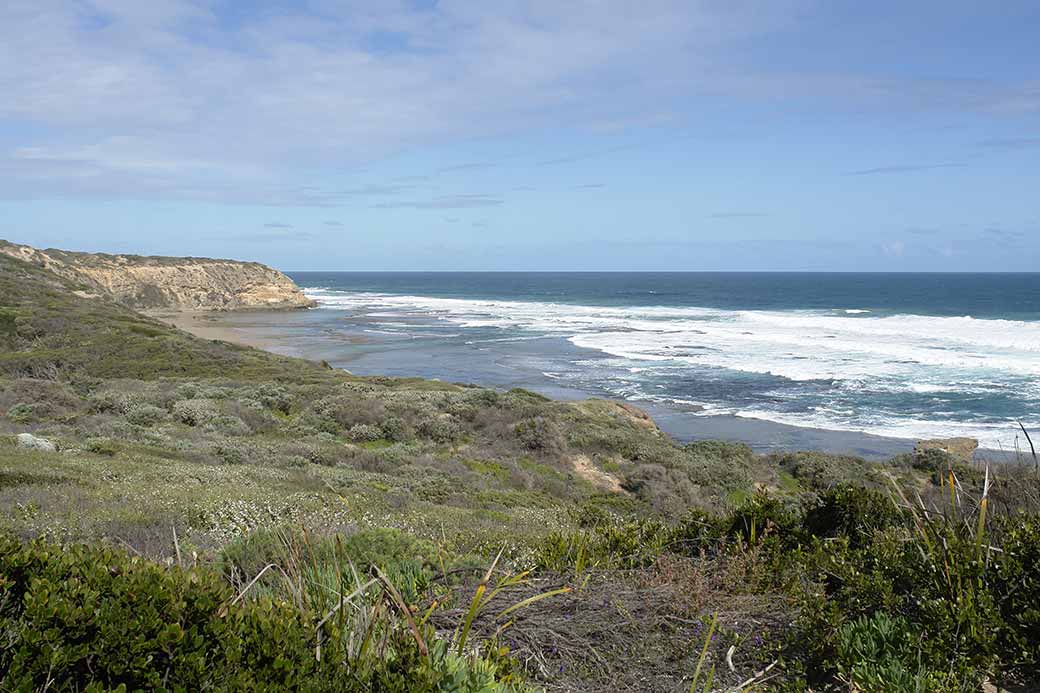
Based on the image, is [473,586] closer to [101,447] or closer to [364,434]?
[101,447]

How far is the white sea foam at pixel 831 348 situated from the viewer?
30.0 metres

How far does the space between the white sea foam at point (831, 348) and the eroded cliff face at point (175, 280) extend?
23.9 metres

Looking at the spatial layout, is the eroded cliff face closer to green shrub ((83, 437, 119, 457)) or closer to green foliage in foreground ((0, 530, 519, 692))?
green shrub ((83, 437, 119, 457))

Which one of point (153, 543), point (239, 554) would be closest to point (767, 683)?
point (239, 554)

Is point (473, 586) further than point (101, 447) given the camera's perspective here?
No

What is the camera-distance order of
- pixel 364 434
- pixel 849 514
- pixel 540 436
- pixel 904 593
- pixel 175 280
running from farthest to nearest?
pixel 175 280 < pixel 540 436 < pixel 364 434 < pixel 849 514 < pixel 904 593

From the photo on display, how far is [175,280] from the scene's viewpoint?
80.6m

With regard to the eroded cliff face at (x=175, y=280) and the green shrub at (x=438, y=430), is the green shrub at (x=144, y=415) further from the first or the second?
the eroded cliff face at (x=175, y=280)

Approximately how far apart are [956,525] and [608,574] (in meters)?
2.00

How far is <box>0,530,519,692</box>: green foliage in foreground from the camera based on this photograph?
2.43 metres

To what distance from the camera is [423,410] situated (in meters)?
19.8

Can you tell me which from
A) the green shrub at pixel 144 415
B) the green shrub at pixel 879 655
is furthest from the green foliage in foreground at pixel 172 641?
the green shrub at pixel 144 415

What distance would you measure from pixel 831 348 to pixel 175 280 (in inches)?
2597

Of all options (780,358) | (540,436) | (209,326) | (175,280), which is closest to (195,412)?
(540,436)
